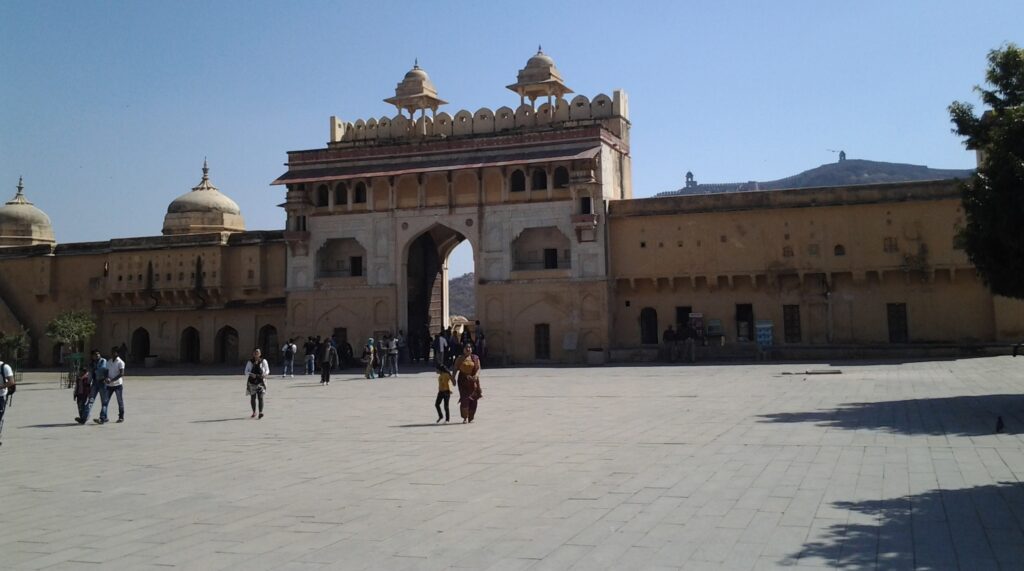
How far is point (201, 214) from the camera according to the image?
42.0 meters

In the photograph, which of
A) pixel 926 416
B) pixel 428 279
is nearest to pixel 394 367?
pixel 428 279

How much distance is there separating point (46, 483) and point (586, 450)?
595 centimetres

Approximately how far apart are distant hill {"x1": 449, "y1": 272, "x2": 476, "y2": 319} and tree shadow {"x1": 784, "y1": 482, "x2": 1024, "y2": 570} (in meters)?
66.8

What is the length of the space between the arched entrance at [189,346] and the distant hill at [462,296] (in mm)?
36220

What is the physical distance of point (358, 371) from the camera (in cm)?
3059

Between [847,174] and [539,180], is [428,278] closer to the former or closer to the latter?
[539,180]

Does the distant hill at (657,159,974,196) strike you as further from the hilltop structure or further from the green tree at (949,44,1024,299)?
the green tree at (949,44,1024,299)

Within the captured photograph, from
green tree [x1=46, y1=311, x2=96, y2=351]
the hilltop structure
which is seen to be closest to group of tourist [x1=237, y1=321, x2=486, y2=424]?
the hilltop structure

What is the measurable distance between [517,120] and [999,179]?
74.4 feet

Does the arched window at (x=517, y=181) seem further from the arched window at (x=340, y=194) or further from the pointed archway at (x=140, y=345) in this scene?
the pointed archway at (x=140, y=345)

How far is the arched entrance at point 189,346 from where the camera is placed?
37.7 meters

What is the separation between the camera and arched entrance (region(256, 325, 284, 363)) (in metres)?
36.4

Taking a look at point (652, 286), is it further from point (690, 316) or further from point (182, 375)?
point (182, 375)

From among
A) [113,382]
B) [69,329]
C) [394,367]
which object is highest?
[69,329]
